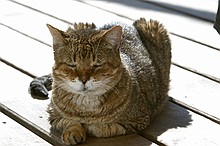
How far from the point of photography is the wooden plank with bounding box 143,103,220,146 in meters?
2.88

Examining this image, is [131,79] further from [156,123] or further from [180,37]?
[180,37]

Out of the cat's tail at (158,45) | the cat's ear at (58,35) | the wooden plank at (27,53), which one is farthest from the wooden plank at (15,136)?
the cat's tail at (158,45)

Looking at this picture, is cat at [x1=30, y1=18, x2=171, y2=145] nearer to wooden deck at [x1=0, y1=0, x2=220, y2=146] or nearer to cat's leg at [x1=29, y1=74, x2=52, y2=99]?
wooden deck at [x1=0, y1=0, x2=220, y2=146]

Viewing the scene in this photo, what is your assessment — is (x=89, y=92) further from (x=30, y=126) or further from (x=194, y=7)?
(x=194, y=7)

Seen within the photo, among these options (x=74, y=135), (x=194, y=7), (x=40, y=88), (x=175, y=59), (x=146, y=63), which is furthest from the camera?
(x=194, y=7)

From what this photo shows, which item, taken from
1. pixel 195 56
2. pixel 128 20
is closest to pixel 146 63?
pixel 195 56

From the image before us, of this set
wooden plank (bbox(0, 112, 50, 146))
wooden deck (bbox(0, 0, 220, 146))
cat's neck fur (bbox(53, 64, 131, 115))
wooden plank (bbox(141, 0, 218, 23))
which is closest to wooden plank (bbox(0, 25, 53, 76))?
wooden deck (bbox(0, 0, 220, 146))

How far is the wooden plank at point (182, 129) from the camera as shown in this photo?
2.88 metres

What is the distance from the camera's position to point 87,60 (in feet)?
8.88

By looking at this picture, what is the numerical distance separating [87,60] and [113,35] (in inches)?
6.5

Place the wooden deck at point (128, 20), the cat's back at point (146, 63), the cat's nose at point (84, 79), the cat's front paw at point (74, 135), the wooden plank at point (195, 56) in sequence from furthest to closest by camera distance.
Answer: the wooden plank at point (195, 56)
the cat's back at point (146, 63)
the wooden deck at point (128, 20)
the cat's front paw at point (74, 135)
the cat's nose at point (84, 79)

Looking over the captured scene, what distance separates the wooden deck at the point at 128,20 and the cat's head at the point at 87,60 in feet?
0.91

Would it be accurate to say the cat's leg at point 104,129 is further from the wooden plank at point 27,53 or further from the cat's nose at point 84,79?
the wooden plank at point 27,53

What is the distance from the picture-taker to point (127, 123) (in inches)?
115
